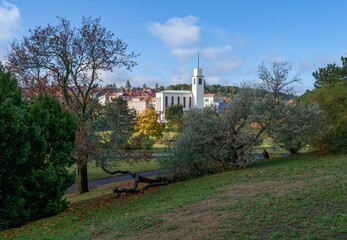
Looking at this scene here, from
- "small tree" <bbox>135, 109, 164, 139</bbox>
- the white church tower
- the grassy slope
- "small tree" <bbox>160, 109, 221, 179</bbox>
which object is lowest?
the grassy slope

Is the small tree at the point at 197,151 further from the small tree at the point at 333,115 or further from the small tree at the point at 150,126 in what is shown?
the small tree at the point at 150,126

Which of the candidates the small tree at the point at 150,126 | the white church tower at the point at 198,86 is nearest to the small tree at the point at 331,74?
the small tree at the point at 150,126

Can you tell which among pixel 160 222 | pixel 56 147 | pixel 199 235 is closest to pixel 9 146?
pixel 56 147

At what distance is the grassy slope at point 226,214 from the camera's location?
23.2 ft

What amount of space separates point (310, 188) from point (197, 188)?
4722 mm

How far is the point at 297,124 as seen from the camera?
771 inches

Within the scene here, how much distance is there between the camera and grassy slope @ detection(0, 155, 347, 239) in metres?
7.07

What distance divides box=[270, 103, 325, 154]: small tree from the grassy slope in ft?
16.1

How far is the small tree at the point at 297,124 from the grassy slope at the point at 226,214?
16.1 feet

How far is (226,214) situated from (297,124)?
12101 mm

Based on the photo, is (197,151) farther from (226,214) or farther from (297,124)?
(226,214)

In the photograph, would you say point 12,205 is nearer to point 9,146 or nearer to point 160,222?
point 9,146

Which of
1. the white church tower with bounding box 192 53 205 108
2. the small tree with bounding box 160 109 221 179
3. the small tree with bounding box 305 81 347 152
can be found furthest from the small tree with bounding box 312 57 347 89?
the white church tower with bounding box 192 53 205 108

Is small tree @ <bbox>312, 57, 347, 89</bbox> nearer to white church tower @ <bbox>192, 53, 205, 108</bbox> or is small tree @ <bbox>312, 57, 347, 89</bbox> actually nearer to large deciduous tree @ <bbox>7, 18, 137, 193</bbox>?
large deciduous tree @ <bbox>7, 18, 137, 193</bbox>
